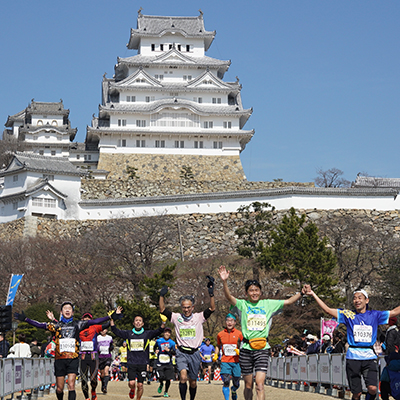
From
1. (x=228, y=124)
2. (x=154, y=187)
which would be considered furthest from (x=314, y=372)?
(x=228, y=124)

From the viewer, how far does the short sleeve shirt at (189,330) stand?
9.41 m

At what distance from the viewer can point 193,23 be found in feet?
186

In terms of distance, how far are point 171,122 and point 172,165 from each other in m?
3.37

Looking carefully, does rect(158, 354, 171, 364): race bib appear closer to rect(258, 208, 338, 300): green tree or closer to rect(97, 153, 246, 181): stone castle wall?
rect(258, 208, 338, 300): green tree

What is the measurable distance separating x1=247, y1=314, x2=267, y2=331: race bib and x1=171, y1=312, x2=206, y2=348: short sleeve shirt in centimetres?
126

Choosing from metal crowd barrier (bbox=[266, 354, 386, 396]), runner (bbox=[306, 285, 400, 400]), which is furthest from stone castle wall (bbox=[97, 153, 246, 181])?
runner (bbox=[306, 285, 400, 400])

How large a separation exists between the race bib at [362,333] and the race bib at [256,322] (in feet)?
3.55

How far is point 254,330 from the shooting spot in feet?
27.2

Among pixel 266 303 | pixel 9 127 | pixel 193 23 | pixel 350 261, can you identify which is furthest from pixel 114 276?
pixel 9 127

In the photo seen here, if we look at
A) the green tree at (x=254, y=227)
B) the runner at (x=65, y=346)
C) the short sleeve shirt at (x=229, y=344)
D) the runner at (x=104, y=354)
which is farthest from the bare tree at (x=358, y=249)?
the runner at (x=65, y=346)

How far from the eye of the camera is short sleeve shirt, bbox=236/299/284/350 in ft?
27.2

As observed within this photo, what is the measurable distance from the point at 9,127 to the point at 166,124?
25577 mm

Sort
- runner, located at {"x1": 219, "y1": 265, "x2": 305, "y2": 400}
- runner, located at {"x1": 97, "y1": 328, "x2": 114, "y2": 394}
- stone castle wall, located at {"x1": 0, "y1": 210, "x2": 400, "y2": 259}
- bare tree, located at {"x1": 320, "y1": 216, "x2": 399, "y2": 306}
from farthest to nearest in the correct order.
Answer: stone castle wall, located at {"x1": 0, "y1": 210, "x2": 400, "y2": 259} → bare tree, located at {"x1": 320, "y1": 216, "x2": 399, "y2": 306} → runner, located at {"x1": 97, "y1": 328, "x2": 114, "y2": 394} → runner, located at {"x1": 219, "y1": 265, "x2": 305, "y2": 400}

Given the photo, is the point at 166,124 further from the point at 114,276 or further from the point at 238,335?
the point at 238,335
